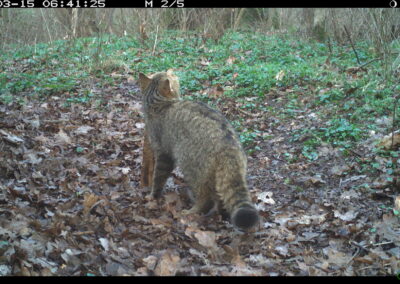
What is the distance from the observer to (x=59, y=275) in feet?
11.3

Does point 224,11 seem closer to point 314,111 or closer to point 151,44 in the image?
point 151,44

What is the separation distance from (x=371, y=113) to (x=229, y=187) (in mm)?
4688

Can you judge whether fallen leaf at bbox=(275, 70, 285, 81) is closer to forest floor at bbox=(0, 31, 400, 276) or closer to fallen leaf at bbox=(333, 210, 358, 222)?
forest floor at bbox=(0, 31, 400, 276)

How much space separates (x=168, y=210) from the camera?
526 cm

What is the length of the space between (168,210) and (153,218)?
0.33 metres

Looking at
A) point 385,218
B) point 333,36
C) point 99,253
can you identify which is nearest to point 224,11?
point 333,36

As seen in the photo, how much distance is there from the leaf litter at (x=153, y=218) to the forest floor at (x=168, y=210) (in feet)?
0.05

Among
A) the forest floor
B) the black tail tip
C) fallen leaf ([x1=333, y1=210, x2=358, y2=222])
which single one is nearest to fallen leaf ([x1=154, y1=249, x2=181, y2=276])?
the forest floor

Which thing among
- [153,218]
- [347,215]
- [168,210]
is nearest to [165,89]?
[168,210]

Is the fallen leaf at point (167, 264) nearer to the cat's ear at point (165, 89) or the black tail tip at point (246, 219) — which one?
the black tail tip at point (246, 219)

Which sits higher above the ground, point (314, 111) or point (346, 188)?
point (314, 111)

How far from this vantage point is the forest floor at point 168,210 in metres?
3.90

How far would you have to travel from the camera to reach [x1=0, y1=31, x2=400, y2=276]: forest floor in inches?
153

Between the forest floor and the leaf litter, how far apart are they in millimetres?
14
